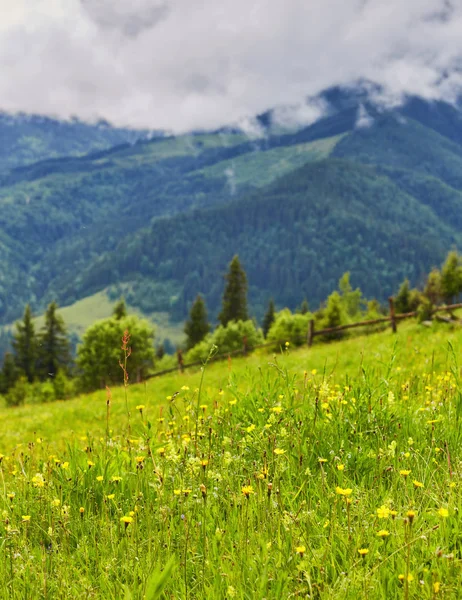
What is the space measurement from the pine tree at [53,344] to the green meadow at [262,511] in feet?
275

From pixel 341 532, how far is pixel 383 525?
272 mm

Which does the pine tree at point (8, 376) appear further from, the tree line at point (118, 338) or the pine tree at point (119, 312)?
the pine tree at point (119, 312)

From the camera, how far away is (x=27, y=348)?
292ft

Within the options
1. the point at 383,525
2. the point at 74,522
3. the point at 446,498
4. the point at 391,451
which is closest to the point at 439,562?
the point at 383,525

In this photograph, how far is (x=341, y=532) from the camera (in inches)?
115

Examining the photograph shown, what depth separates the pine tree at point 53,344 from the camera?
8431 centimetres

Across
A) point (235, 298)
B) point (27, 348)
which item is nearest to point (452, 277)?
point (235, 298)

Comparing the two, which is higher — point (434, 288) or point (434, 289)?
point (434, 288)

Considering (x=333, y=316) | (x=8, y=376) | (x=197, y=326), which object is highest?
(x=197, y=326)

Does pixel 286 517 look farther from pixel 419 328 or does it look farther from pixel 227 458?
pixel 419 328

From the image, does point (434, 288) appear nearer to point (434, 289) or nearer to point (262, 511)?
point (434, 289)

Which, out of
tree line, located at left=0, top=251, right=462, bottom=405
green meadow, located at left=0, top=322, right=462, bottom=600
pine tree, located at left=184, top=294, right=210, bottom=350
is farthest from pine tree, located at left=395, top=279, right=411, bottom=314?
green meadow, located at left=0, top=322, right=462, bottom=600

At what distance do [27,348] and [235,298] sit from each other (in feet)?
129

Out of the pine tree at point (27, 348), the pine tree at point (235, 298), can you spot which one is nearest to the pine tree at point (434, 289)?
the pine tree at point (235, 298)
